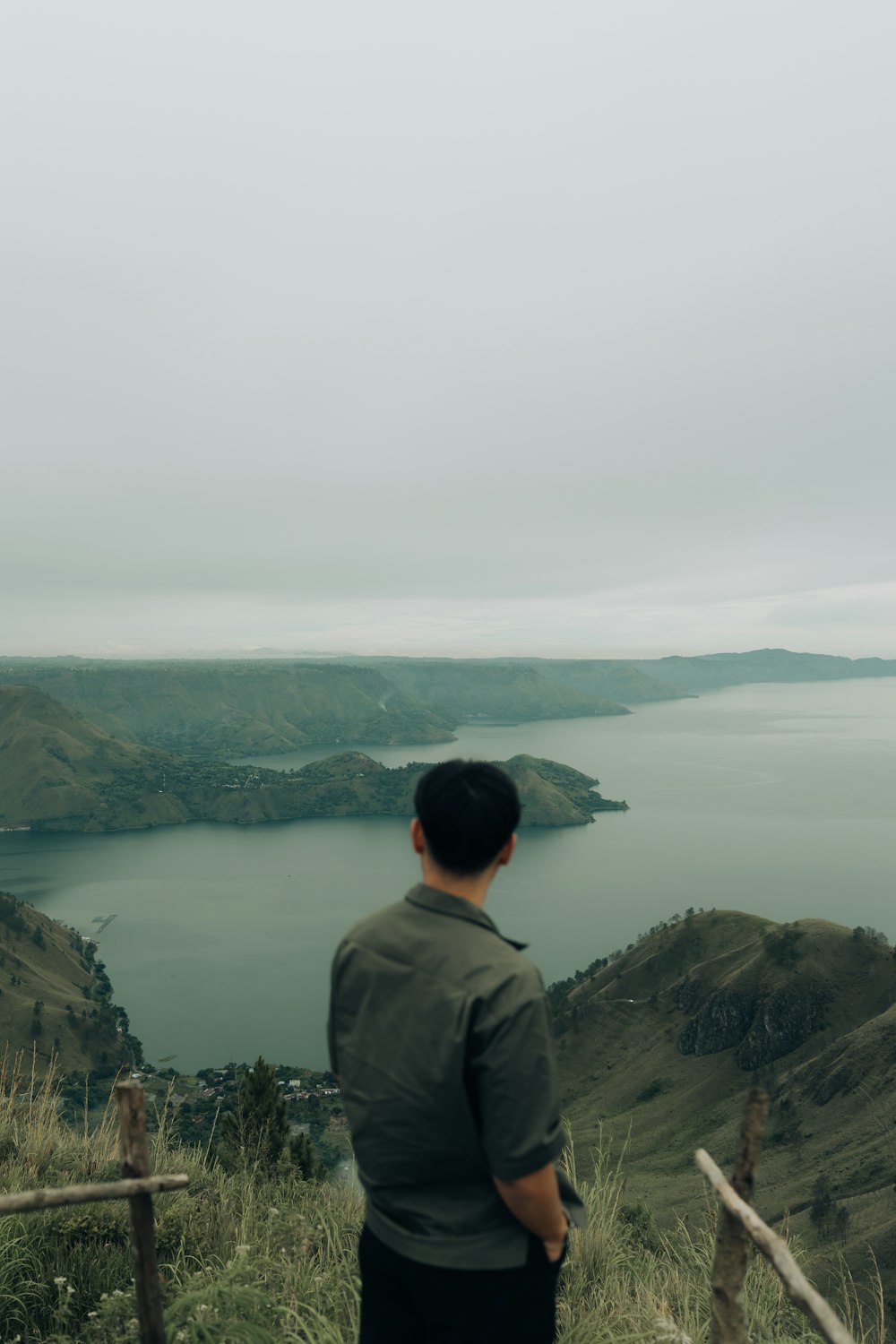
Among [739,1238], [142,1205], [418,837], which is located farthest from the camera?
[142,1205]

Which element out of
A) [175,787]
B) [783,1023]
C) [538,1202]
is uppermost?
[538,1202]

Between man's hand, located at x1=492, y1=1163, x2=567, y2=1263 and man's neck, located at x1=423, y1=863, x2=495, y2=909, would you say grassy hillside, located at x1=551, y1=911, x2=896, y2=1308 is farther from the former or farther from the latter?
man's neck, located at x1=423, y1=863, x2=495, y2=909

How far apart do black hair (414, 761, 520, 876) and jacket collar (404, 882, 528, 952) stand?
0.08 m

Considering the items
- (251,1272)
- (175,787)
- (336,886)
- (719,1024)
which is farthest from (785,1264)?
(175,787)

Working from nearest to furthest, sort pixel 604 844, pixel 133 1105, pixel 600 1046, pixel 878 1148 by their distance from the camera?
pixel 133 1105, pixel 878 1148, pixel 600 1046, pixel 604 844

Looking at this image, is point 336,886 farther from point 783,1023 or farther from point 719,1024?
point 783,1023

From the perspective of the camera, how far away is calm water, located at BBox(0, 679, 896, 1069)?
6481 cm

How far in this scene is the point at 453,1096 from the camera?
5.82 ft

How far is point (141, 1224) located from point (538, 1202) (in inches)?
84.9

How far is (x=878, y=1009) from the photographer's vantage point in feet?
152

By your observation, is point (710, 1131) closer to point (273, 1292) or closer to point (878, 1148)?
point (878, 1148)

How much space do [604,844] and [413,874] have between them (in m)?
31.8

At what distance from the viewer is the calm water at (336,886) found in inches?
2552

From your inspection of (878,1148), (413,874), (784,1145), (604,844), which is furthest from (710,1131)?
(604,844)
